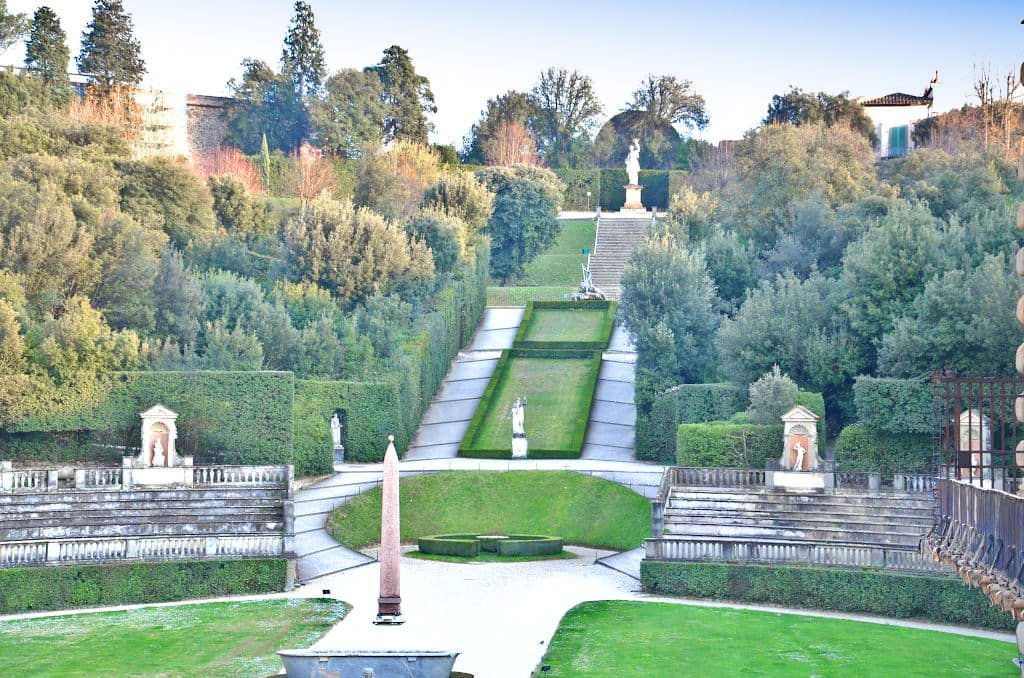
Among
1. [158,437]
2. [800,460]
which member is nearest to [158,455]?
[158,437]

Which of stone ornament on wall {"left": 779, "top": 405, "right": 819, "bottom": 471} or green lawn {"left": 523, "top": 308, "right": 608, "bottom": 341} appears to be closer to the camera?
stone ornament on wall {"left": 779, "top": 405, "right": 819, "bottom": 471}

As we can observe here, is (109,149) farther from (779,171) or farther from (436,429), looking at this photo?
(779,171)

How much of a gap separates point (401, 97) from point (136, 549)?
207 feet

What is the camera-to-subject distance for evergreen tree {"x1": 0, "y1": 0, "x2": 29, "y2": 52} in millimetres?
78562

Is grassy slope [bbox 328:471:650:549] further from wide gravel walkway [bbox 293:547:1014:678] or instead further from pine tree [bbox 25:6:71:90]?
pine tree [bbox 25:6:71:90]

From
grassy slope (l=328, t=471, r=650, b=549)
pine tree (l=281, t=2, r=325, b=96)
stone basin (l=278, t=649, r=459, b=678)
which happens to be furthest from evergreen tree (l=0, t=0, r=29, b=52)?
stone basin (l=278, t=649, r=459, b=678)

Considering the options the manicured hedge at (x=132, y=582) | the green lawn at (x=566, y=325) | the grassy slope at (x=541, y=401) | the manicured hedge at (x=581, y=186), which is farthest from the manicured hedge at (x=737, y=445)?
the manicured hedge at (x=581, y=186)

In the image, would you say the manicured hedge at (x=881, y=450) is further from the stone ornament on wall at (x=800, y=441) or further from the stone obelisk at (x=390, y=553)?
the stone obelisk at (x=390, y=553)

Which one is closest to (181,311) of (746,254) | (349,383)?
(349,383)

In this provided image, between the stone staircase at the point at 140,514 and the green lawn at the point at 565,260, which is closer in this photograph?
the stone staircase at the point at 140,514

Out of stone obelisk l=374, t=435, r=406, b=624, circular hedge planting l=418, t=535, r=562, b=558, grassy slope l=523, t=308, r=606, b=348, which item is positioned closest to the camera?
stone obelisk l=374, t=435, r=406, b=624

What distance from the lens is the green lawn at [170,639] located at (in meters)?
26.2

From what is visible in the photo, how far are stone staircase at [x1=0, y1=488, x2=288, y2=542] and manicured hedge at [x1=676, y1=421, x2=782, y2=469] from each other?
11956 mm

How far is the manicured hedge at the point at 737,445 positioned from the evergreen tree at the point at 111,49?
51.7m
